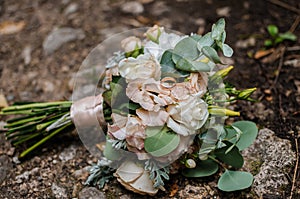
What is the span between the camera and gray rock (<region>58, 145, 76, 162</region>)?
4.90 feet

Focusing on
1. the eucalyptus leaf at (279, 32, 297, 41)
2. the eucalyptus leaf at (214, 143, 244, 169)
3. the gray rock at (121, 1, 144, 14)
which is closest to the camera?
the eucalyptus leaf at (214, 143, 244, 169)

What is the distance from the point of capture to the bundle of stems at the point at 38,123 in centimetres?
150

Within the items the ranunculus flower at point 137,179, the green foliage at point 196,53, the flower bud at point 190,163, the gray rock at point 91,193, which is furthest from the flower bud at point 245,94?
the gray rock at point 91,193

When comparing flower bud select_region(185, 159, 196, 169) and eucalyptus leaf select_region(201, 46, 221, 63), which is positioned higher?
eucalyptus leaf select_region(201, 46, 221, 63)

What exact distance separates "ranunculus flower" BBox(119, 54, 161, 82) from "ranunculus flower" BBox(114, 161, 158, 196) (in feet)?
0.79

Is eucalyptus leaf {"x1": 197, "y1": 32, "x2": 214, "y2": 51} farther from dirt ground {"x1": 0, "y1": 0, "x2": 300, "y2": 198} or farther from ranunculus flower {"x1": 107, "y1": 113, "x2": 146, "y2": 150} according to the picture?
dirt ground {"x1": 0, "y1": 0, "x2": 300, "y2": 198}

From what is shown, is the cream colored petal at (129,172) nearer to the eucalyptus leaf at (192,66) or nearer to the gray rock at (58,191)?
the gray rock at (58,191)

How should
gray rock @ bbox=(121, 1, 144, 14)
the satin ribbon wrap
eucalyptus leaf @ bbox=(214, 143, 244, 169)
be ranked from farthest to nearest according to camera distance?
1. gray rock @ bbox=(121, 1, 144, 14)
2. the satin ribbon wrap
3. eucalyptus leaf @ bbox=(214, 143, 244, 169)

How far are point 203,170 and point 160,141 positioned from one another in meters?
0.19

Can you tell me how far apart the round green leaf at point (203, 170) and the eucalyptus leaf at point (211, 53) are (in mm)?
288

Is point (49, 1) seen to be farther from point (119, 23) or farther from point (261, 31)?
point (261, 31)

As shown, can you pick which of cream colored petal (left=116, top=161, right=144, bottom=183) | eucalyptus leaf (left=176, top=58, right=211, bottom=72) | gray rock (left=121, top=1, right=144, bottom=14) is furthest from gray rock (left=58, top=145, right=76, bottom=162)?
gray rock (left=121, top=1, right=144, bottom=14)

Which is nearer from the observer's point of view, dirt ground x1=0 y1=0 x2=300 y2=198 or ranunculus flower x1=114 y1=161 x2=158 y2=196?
ranunculus flower x1=114 y1=161 x2=158 y2=196

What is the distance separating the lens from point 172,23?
1.93 m
